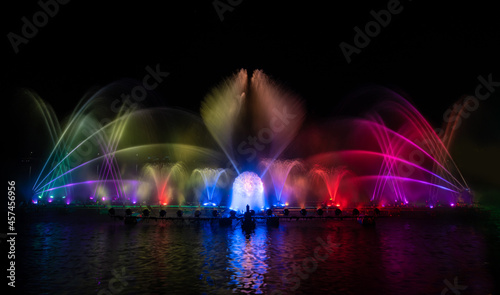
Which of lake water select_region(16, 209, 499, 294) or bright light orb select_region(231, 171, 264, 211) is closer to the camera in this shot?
lake water select_region(16, 209, 499, 294)

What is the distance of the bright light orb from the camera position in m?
51.2

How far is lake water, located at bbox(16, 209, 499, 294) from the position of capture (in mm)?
17062

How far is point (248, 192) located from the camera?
51.2m

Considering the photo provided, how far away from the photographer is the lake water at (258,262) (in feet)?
56.0

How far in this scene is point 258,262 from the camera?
22.0 meters

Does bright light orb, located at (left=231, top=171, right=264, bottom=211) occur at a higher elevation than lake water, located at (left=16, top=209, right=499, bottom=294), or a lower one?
higher

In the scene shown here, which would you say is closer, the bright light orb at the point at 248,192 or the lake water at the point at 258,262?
the lake water at the point at 258,262

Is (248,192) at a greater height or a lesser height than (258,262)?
greater

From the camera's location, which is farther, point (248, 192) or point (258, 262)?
point (248, 192)

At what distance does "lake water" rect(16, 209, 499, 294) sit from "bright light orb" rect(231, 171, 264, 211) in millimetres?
14874

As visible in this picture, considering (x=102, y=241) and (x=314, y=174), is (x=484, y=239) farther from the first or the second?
(x=314, y=174)

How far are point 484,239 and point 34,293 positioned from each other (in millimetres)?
30745

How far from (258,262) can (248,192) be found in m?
29.3

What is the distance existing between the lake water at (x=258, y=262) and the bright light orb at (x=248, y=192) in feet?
48.8
